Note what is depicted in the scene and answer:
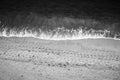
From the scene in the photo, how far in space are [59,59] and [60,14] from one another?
146cm

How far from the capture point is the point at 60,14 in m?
3.05

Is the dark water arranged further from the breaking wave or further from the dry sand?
the dry sand

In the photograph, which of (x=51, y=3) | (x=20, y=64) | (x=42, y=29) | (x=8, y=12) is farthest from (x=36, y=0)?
(x=20, y=64)

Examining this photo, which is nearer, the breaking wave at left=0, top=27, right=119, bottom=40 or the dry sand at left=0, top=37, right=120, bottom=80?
the dry sand at left=0, top=37, right=120, bottom=80

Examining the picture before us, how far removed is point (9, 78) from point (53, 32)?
1.30m

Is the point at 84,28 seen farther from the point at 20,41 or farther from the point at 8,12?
the point at 8,12

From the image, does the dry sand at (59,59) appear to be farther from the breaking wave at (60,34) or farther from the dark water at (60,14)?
the dark water at (60,14)

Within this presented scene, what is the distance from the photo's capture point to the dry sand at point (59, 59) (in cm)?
167

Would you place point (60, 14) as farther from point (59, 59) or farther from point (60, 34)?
point (59, 59)

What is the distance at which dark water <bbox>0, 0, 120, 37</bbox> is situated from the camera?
279 centimetres

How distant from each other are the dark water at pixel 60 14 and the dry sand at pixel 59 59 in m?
0.54

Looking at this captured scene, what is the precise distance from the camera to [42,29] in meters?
2.69

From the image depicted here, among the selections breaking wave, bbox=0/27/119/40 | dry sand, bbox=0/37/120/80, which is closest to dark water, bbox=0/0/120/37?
breaking wave, bbox=0/27/119/40

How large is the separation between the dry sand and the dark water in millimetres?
540
